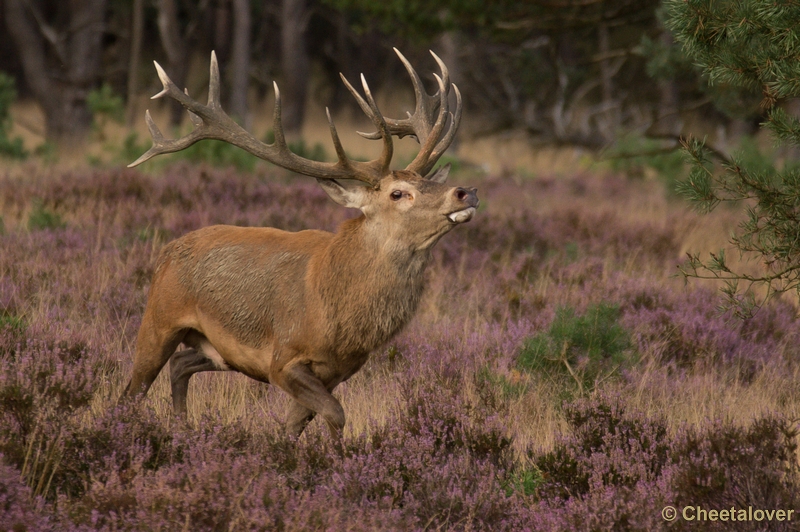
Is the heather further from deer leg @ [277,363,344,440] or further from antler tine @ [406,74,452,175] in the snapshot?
antler tine @ [406,74,452,175]

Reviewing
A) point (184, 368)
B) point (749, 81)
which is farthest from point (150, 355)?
point (749, 81)

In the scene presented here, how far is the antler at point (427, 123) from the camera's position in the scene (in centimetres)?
524

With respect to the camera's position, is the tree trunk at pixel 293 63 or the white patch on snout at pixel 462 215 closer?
the white patch on snout at pixel 462 215

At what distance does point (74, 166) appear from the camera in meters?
12.4

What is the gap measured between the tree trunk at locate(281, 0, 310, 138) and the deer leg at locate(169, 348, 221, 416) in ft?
46.2

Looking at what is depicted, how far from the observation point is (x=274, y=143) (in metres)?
5.09

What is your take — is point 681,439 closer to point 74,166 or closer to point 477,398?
point 477,398

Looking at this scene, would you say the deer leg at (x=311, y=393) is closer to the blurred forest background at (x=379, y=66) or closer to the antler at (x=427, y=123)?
the antler at (x=427, y=123)

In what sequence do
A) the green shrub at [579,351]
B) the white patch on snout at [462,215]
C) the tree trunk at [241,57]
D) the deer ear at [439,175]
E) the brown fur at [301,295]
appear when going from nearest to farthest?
1. the white patch on snout at [462,215]
2. the brown fur at [301,295]
3. the deer ear at [439,175]
4. the green shrub at [579,351]
5. the tree trunk at [241,57]

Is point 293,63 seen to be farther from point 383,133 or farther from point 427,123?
point 383,133

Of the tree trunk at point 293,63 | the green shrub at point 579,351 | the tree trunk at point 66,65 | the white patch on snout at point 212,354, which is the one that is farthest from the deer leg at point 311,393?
the tree trunk at point 293,63

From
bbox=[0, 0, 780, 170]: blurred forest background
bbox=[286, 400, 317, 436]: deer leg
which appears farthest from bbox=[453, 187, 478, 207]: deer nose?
bbox=[0, 0, 780, 170]: blurred forest background

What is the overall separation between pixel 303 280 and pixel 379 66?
91.5ft

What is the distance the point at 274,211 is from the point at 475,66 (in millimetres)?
14782
